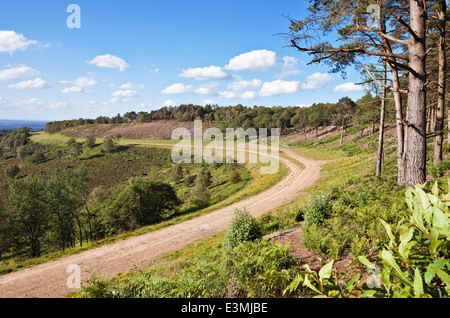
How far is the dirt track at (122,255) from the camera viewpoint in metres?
11.8

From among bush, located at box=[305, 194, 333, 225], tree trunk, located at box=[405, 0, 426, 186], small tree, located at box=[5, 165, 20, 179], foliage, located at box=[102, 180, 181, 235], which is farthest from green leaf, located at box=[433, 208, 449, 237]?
small tree, located at box=[5, 165, 20, 179]

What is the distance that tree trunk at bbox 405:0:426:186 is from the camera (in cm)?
577

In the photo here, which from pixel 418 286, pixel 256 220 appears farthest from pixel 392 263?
pixel 256 220

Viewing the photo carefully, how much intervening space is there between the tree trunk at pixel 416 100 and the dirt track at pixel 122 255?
10.0 meters

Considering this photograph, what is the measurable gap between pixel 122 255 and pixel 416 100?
15.8m

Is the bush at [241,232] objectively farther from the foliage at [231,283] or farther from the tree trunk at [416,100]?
the tree trunk at [416,100]

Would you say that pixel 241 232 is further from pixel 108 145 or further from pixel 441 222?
pixel 108 145

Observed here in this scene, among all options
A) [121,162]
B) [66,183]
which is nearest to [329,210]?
[66,183]

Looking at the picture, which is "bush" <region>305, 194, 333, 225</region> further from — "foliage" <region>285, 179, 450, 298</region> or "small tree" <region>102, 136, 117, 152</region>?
"small tree" <region>102, 136, 117, 152</region>

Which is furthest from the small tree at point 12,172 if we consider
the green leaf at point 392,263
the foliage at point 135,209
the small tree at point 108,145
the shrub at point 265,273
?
the green leaf at point 392,263

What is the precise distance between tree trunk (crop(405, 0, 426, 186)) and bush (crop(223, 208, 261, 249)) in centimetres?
527

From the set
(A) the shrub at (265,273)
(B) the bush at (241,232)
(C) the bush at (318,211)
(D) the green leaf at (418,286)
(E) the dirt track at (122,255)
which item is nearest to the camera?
(D) the green leaf at (418,286)

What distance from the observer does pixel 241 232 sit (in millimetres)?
9078
